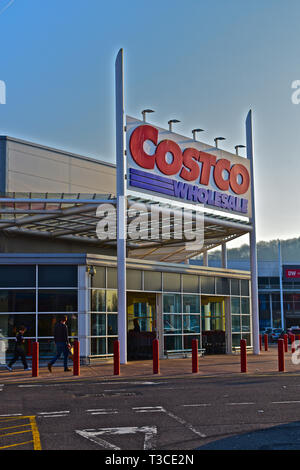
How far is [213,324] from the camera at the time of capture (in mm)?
32969

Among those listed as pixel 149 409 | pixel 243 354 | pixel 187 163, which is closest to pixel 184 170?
pixel 187 163

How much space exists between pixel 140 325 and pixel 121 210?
908 centimetres

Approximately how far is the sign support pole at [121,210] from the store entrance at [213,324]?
26.5 feet

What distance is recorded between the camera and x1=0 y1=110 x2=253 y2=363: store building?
23766 mm

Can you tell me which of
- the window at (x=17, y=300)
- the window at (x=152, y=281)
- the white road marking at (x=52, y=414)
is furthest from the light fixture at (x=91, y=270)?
the white road marking at (x=52, y=414)

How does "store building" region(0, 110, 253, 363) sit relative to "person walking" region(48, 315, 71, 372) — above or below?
above

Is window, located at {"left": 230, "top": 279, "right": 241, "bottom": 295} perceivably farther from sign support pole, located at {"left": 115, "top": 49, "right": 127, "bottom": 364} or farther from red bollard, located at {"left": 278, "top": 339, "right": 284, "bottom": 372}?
red bollard, located at {"left": 278, "top": 339, "right": 284, "bottom": 372}

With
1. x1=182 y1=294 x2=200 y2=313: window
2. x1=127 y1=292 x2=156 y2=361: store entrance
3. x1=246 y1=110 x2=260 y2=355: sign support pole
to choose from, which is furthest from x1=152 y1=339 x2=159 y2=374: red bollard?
x1=246 y1=110 x2=260 y2=355: sign support pole

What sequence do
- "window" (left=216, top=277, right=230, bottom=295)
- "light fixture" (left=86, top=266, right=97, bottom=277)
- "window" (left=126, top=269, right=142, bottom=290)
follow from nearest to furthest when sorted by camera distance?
"light fixture" (left=86, top=266, right=97, bottom=277) → "window" (left=126, top=269, right=142, bottom=290) → "window" (left=216, top=277, right=230, bottom=295)

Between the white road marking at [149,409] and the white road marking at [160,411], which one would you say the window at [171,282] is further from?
the white road marking at [160,411]

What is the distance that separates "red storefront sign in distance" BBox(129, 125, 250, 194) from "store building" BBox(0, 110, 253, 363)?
19.7 inches

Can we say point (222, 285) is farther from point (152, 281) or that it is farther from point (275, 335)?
point (275, 335)

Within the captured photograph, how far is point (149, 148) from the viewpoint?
2584 cm
